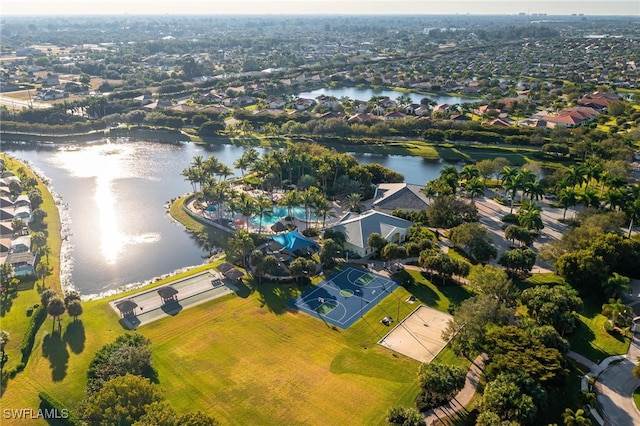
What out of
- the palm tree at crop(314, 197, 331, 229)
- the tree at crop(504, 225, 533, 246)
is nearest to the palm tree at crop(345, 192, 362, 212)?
the palm tree at crop(314, 197, 331, 229)

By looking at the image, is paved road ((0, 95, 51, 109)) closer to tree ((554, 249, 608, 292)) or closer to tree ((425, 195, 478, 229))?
tree ((425, 195, 478, 229))

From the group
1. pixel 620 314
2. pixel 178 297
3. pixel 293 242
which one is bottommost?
pixel 620 314

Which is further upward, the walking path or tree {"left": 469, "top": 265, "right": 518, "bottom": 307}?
tree {"left": 469, "top": 265, "right": 518, "bottom": 307}

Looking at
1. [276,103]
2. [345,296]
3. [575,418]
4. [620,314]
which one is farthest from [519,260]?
[276,103]

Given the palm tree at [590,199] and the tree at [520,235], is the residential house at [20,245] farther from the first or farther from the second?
the palm tree at [590,199]

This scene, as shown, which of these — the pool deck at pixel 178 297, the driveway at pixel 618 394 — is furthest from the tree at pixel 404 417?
the pool deck at pixel 178 297

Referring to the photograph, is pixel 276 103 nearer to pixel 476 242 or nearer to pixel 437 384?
pixel 476 242

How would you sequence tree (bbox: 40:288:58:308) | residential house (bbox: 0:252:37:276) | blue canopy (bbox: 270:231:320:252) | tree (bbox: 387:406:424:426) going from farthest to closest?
blue canopy (bbox: 270:231:320:252) < residential house (bbox: 0:252:37:276) < tree (bbox: 40:288:58:308) < tree (bbox: 387:406:424:426)
